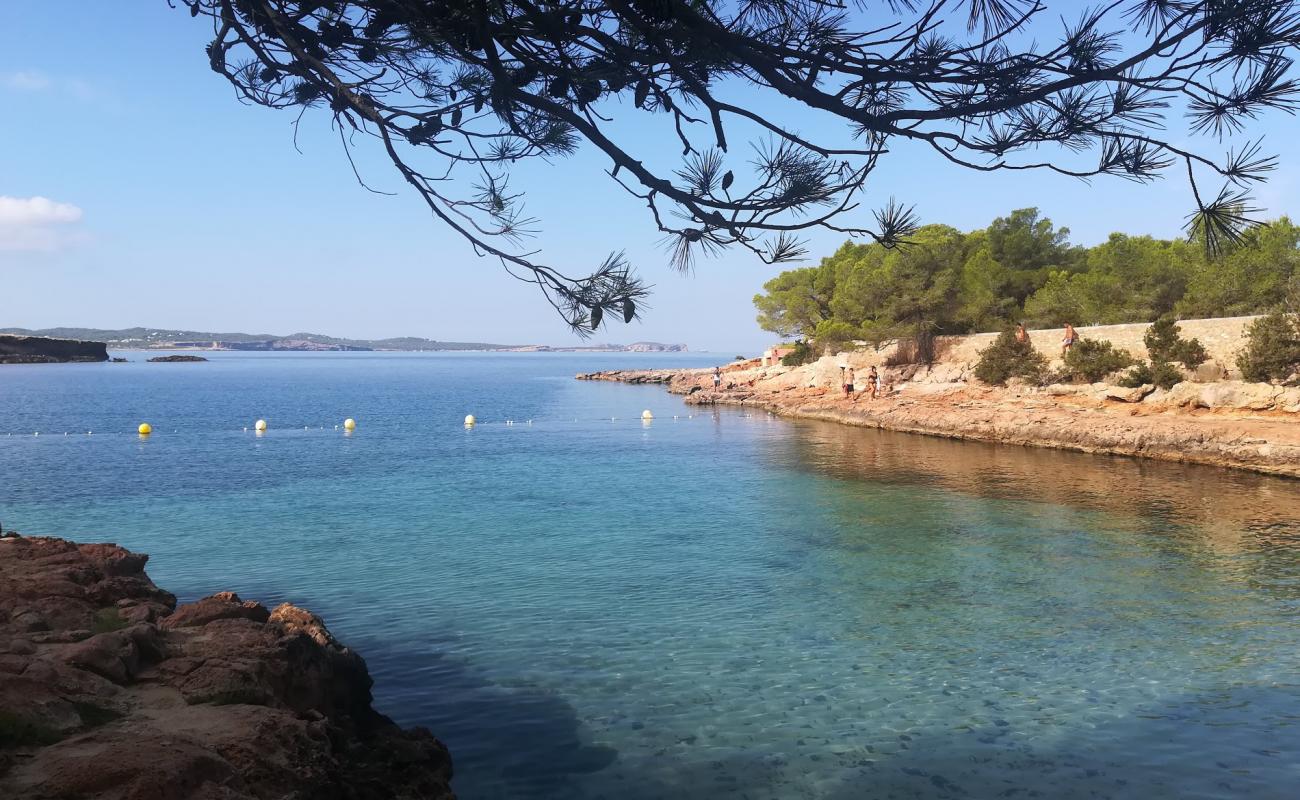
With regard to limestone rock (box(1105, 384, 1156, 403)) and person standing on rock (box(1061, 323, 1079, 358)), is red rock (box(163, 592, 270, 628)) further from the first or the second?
person standing on rock (box(1061, 323, 1079, 358))

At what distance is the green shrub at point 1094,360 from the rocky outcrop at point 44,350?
5984 inches

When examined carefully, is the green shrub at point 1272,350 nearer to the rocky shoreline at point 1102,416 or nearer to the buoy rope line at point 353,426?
the rocky shoreline at point 1102,416

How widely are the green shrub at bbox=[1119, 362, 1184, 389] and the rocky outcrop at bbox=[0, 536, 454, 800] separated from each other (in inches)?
1126

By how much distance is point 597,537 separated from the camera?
14711 mm

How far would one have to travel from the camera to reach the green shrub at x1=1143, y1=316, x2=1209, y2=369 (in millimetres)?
28375

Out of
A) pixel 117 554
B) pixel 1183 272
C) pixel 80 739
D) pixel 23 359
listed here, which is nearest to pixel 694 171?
pixel 80 739

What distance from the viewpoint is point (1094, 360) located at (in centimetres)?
3206

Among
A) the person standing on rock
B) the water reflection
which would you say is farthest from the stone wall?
the water reflection

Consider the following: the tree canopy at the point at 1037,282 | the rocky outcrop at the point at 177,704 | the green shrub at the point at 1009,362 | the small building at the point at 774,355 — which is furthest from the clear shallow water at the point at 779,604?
the small building at the point at 774,355

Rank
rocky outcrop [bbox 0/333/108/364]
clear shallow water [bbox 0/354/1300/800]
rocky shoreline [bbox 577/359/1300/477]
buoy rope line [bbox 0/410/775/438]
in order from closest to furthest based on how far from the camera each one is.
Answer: clear shallow water [bbox 0/354/1300/800]
rocky shoreline [bbox 577/359/1300/477]
buoy rope line [bbox 0/410/775/438]
rocky outcrop [bbox 0/333/108/364]

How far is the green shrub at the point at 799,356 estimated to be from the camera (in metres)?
58.2

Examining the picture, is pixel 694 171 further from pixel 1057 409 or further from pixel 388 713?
pixel 1057 409

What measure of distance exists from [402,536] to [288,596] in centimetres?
394

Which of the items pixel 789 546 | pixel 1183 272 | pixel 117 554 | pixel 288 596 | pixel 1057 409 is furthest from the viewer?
pixel 1183 272
